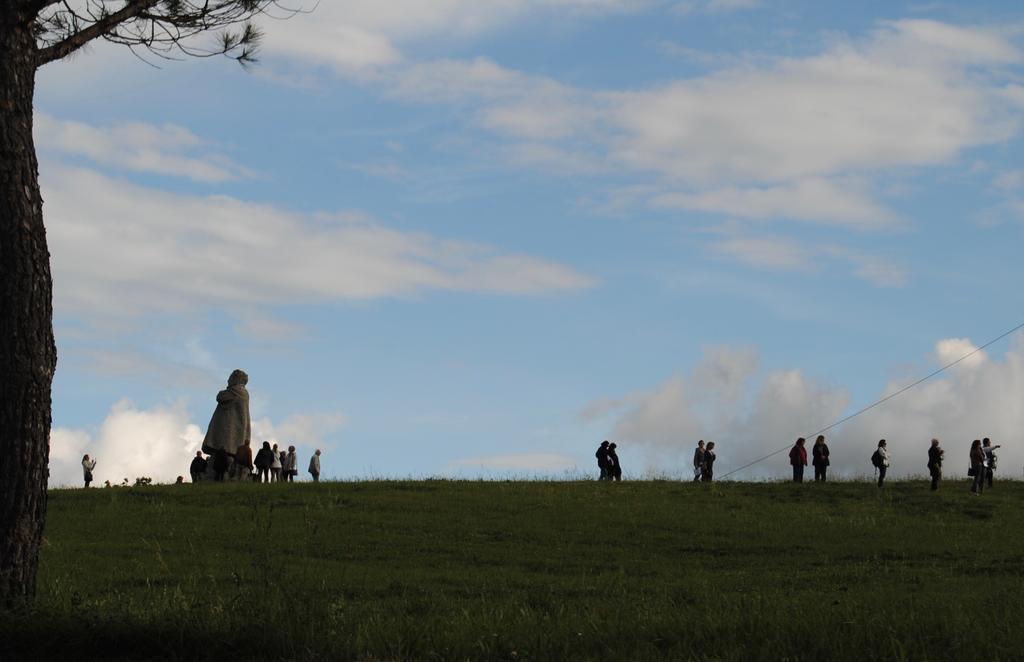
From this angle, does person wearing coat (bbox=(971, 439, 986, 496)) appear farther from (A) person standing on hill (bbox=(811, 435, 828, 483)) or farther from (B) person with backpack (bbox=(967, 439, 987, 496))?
(A) person standing on hill (bbox=(811, 435, 828, 483))

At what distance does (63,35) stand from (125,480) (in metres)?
25.5

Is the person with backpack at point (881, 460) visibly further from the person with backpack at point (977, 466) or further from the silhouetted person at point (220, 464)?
the silhouetted person at point (220, 464)

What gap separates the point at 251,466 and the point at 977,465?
22.1 metres

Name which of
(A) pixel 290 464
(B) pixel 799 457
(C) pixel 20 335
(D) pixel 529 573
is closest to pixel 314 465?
(A) pixel 290 464

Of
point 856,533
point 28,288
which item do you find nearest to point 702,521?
point 856,533

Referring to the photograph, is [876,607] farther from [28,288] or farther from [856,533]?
[856,533]

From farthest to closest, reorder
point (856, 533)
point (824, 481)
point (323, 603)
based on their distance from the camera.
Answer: point (824, 481), point (856, 533), point (323, 603)

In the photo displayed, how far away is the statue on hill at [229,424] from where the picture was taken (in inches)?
1583

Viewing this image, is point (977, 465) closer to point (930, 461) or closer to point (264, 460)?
point (930, 461)

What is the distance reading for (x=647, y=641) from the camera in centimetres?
922

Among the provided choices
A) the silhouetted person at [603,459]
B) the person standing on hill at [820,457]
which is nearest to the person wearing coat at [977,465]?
the person standing on hill at [820,457]

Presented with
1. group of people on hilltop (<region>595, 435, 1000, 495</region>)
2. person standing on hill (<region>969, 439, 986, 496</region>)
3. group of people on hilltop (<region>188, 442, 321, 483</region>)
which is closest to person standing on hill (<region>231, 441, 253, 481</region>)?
group of people on hilltop (<region>188, 442, 321, 483</region>)

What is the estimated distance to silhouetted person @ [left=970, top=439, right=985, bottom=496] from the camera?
3769 cm

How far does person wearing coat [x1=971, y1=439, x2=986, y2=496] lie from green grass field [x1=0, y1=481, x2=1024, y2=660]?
1168 millimetres
